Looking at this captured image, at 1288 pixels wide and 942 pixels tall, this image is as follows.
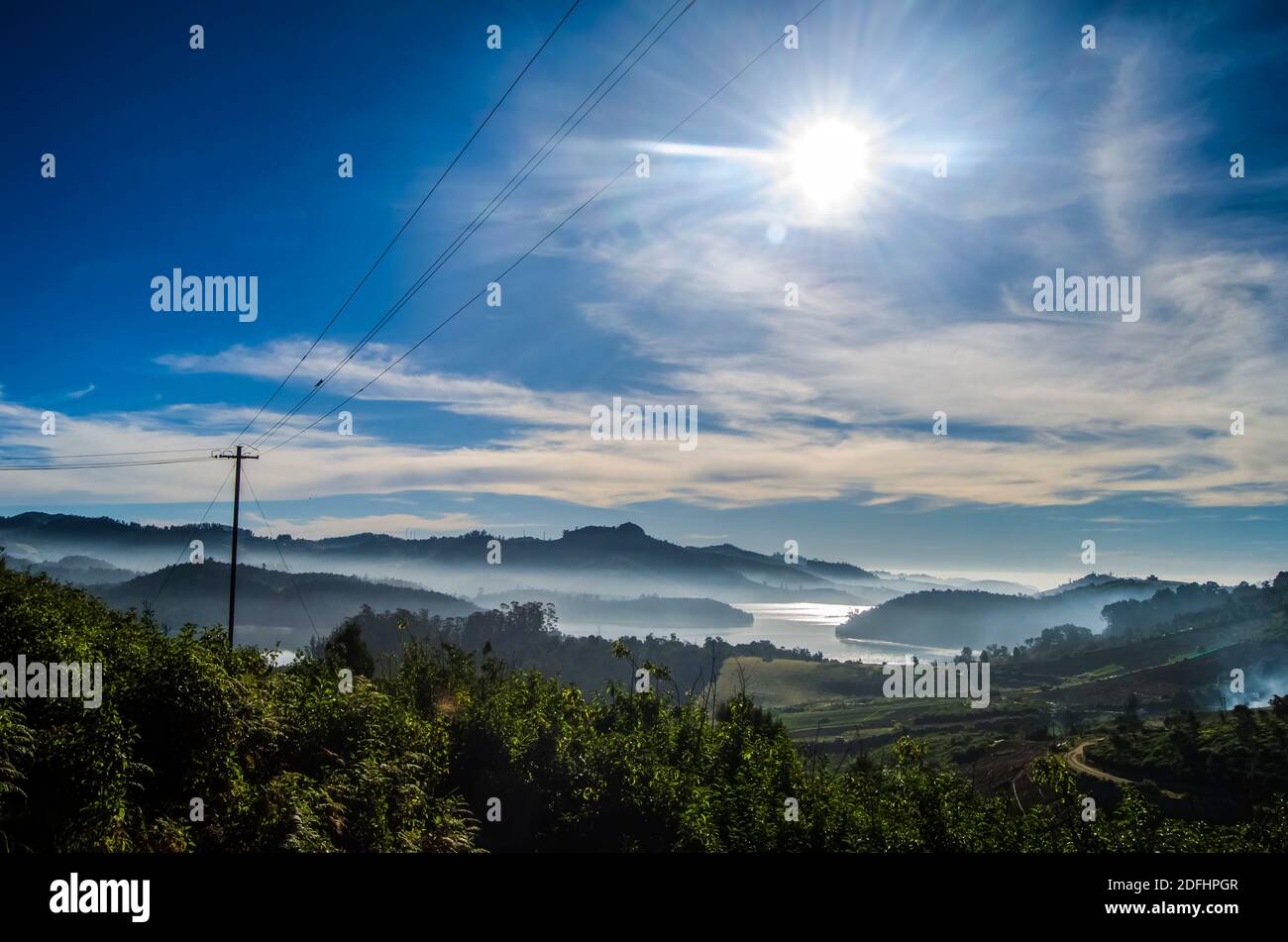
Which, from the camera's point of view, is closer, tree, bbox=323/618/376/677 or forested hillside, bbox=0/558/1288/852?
forested hillside, bbox=0/558/1288/852

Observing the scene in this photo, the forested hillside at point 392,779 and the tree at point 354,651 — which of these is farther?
the tree at point 354,651

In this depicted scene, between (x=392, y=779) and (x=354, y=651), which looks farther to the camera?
(x=354, y=651)

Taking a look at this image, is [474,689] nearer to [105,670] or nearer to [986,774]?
[105,670]

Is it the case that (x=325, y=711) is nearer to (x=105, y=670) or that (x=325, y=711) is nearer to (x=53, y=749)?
(x=105, y=670)

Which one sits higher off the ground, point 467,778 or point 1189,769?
point 467,778

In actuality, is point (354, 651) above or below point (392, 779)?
above

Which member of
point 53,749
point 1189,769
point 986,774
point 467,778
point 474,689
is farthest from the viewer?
point 986,774

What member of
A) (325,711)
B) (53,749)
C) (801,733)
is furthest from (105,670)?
(801,733)
